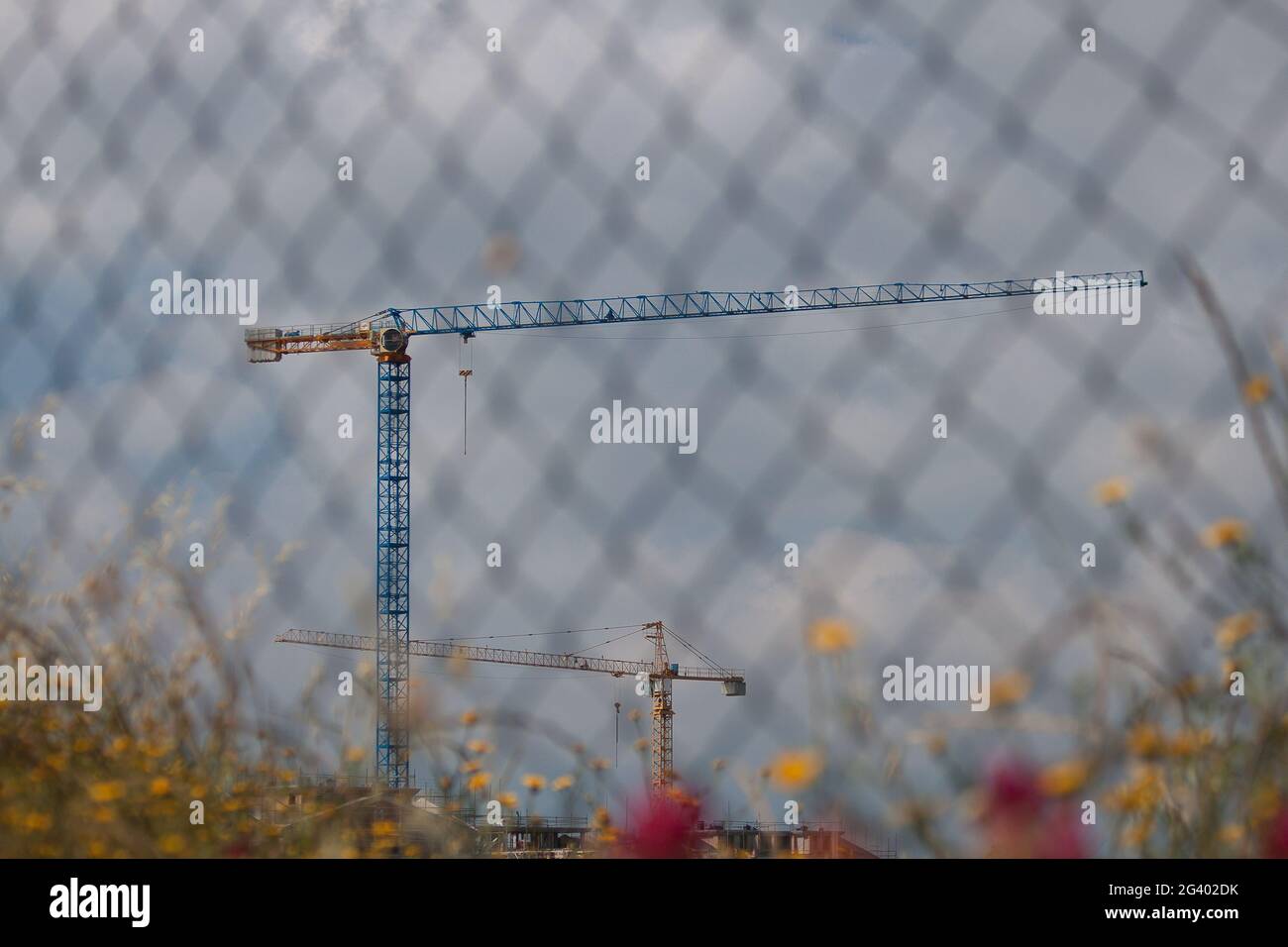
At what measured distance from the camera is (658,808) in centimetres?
219

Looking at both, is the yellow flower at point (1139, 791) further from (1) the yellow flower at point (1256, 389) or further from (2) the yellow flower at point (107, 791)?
(2) the yellow flower at point (107, 791)

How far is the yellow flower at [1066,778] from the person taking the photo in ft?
5.65

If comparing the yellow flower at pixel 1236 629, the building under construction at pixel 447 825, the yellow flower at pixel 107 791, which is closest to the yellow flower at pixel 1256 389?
the yellow flower at pixel 1236 629

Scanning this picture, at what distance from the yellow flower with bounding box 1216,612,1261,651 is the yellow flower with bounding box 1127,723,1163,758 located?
148 mm

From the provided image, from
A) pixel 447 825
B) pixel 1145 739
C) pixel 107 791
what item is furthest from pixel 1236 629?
pixel 107 791

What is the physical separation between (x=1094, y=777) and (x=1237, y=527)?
41cm

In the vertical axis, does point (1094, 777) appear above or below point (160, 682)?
below

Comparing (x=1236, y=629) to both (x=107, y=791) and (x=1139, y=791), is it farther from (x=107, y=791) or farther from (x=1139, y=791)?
(x=107, y=791)

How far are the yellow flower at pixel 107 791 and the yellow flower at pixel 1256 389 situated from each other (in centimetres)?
210

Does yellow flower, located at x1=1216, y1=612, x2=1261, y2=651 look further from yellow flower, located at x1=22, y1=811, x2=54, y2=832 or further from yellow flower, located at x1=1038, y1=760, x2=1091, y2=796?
yellow flower, located at x1=22, y1=811, x2=54, y2=832

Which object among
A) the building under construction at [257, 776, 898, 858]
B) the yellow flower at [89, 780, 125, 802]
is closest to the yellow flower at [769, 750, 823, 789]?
the building under construction at [257, 776, 898, 858]
